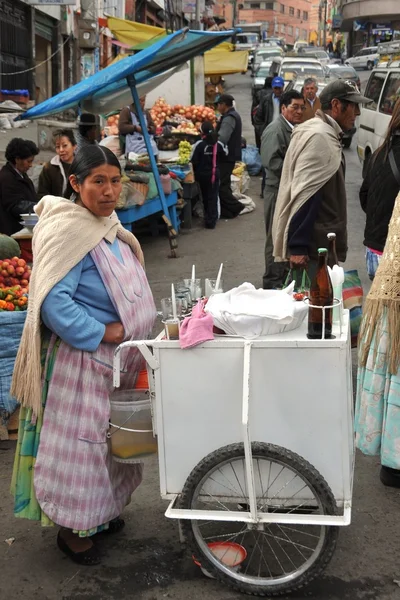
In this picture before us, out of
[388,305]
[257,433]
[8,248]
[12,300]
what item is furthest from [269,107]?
[257,433]

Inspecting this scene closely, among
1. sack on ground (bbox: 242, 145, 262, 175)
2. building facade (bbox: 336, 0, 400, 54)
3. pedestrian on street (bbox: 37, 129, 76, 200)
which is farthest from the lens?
building facade (bbox: 336, 0, 400, 54)

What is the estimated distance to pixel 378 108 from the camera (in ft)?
44.1

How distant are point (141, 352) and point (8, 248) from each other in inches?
131

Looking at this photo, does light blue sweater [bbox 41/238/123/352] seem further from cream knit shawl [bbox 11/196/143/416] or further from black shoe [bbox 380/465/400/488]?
black shoe [bbox 380/465/400/488]

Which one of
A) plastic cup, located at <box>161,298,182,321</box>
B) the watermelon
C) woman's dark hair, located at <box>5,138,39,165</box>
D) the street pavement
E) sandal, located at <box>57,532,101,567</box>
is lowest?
the street pavement

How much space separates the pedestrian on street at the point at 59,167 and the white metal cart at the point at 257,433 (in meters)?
4.46

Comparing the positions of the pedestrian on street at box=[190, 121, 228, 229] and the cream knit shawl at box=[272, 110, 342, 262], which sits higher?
the cream knit shawl at box=[272, 110, 342, 262]

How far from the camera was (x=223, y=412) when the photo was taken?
9.96 feet

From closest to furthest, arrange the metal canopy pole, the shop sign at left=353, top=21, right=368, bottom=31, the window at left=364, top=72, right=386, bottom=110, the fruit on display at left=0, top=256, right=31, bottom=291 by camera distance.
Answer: the fruit on display at left=0, top=256, right=31, bottom=291 → the metal canopy pole → the window at left=364, top=72, right=386, bottom=110 → the shop sign at left=353, top=21, right=368, bottom=31

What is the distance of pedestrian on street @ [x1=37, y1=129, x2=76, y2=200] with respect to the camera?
7281 mm

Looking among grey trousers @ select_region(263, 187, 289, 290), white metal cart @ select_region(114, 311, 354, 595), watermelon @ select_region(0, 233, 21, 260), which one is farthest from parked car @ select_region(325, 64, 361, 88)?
white metal cart @ select_region(114, 311, 354, 595)

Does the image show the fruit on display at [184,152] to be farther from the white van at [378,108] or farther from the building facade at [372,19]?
the building facade at [372,19]

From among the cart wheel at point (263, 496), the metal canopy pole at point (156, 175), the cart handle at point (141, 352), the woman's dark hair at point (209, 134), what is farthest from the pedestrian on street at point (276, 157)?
the cart handle at point (141, 352)

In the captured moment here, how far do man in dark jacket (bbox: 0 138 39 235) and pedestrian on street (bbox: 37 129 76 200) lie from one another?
34 centimetres
